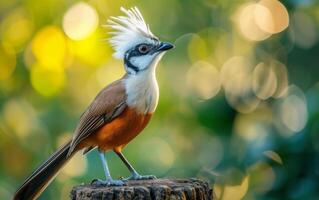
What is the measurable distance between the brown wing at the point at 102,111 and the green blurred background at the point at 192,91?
1365mm

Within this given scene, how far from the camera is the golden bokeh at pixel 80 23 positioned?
28.7 ft

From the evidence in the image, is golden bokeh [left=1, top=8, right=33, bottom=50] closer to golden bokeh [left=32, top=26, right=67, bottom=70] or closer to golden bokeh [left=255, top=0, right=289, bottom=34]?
golden bokeh [left=32, top=26, right=67, bottom=70]

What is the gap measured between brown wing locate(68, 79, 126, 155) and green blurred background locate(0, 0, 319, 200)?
4.48ft

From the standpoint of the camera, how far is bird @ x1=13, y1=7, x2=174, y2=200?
18.1ft

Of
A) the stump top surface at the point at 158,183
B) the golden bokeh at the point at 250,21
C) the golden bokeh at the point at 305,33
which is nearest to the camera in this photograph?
the stump top surface at the point at 158,183

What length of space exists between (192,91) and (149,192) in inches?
146

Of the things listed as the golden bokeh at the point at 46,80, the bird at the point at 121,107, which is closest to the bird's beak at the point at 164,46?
the bird at the point at 121,107

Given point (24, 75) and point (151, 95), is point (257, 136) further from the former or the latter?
point (24, 75)

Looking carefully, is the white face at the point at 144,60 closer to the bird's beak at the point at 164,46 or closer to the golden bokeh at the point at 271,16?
the bird's beak at the point at 164,46

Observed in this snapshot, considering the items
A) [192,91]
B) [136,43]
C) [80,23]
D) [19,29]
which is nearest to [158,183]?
[136,43]

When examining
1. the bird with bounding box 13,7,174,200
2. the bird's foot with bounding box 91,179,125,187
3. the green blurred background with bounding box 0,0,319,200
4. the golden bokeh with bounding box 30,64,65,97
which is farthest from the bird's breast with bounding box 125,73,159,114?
the golden bokeh with bounding box 30,64,65,97

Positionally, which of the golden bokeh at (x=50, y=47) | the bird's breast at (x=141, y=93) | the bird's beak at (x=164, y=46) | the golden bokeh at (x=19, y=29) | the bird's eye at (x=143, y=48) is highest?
the golden bokeh at (x=19, y=29)

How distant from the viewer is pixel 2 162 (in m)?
8.39

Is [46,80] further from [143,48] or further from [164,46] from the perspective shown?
[164,46]
